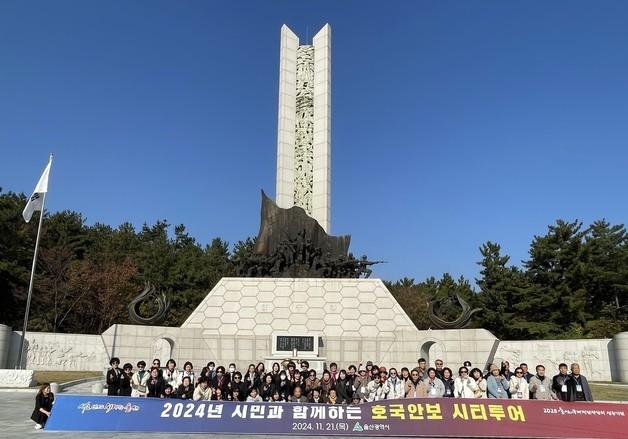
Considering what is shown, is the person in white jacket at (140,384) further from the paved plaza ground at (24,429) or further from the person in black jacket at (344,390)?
the person in black jacket at (344,390)

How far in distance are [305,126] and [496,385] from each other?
1663cm

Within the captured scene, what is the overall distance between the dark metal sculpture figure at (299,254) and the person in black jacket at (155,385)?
938 centimetres

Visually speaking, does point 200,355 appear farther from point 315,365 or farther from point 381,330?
point 381,330

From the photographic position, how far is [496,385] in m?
6.50

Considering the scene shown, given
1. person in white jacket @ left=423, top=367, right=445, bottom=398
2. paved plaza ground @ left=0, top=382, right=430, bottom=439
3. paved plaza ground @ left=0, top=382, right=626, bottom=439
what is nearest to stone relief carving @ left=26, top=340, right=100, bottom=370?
paved plaza ground @ left=0, top=382, right=626, bottom=439

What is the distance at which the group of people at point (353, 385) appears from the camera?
6.48 m

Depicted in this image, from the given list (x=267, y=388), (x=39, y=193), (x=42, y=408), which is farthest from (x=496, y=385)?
(x=39, y=193)

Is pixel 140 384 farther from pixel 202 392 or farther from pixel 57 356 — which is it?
pixel 57 356

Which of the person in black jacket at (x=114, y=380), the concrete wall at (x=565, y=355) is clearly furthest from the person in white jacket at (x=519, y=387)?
the concrete wall at (x=565, y=355)

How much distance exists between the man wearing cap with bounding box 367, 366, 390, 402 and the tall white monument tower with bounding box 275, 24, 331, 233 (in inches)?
486

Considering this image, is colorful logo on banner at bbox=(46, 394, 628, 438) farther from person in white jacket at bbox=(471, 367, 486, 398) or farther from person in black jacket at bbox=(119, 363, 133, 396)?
person in black jacket at bbox=(119, 363, 133, 396)

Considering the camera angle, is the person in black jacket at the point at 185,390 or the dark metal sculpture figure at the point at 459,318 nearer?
the person in black jacket at the point at 185,390

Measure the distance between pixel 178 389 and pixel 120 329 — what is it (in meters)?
8.54

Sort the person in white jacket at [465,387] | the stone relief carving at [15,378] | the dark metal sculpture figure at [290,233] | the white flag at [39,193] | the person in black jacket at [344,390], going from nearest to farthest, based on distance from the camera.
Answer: the person in white jacket at [465,387] < the person in black jacket at [344,390] < the stone relief carving at [15,378] < the white flag at [39,193] < the dark metal sculpture figure at [290,233]
